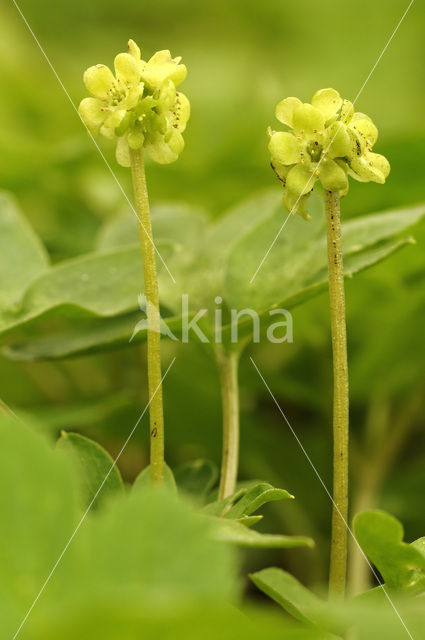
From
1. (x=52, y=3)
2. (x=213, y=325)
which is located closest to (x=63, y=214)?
(x=213, y=325)

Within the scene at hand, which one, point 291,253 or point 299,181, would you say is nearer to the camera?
point 299,181

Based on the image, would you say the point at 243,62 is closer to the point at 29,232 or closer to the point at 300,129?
the point at 29,232

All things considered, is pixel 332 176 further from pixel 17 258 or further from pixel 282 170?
pixel 17 258

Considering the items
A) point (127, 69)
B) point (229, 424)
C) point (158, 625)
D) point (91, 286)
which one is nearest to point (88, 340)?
point (91, 286)

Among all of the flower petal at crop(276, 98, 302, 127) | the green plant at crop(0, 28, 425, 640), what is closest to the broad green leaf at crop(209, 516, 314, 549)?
the green plant at crop(0, 28, 425, 640)

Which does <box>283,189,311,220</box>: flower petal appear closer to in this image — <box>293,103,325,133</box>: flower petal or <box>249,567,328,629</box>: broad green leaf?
<box>293,103,325,133</box>: flower petal

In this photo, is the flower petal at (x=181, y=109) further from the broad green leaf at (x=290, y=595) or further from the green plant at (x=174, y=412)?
the broad green leaf at (x=290, y=595)
